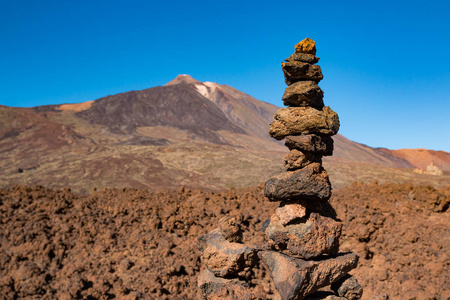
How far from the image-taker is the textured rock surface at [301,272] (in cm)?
532

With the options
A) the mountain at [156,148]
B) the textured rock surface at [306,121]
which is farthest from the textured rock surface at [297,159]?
the mountain at [156,148]

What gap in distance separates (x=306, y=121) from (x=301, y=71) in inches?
34.8

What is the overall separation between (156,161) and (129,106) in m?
42.7

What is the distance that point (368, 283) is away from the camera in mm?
8586

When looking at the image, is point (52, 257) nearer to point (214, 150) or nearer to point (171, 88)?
point (214, 150)

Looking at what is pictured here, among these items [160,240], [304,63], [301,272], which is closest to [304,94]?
[304,63]

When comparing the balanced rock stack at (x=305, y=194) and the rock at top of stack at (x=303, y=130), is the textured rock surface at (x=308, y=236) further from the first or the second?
the rock at top of stack at (x=303, y=130)

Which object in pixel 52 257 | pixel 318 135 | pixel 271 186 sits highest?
pixel 318 135

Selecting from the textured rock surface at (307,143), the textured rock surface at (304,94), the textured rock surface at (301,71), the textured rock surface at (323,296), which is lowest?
the textured rock surface at (323,296)

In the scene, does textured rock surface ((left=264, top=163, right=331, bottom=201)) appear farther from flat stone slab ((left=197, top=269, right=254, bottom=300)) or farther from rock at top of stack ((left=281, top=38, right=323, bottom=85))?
flat stone slab ((left=197, top=269, right=254, bottom=300))

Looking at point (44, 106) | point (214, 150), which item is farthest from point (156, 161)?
point (44, 106)

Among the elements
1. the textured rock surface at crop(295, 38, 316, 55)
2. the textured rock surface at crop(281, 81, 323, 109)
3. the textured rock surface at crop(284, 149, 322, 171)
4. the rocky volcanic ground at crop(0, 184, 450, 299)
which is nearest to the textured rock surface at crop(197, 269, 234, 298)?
the textured rock surface at crop(284, 149, 322, 171)

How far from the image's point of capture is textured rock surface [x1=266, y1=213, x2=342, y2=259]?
18.2ft

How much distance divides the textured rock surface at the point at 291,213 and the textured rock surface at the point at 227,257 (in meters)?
0.83
